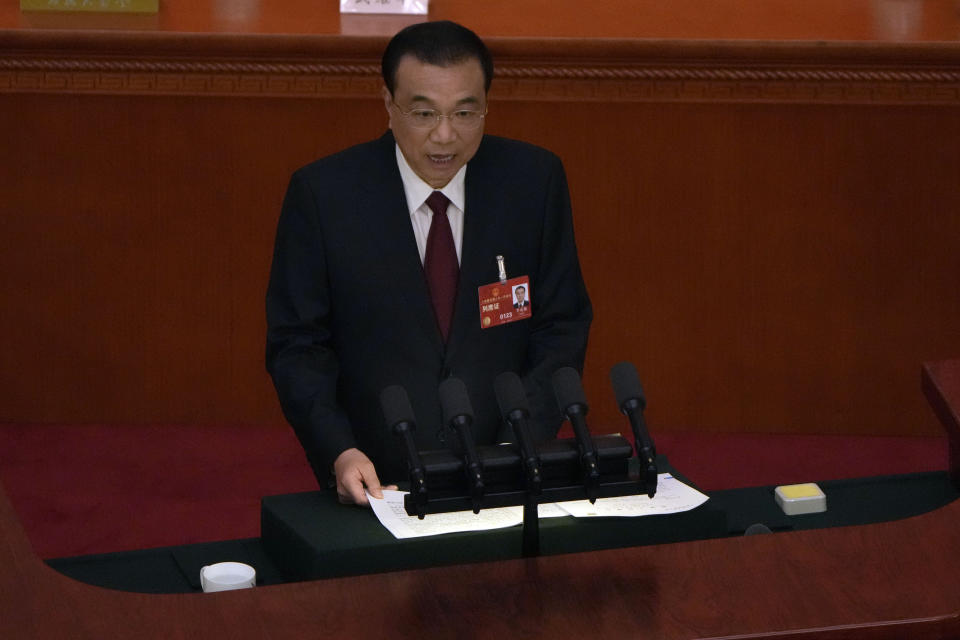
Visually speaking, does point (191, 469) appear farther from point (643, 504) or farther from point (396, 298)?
point (643, 504)

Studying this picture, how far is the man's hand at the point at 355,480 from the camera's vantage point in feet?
7.21

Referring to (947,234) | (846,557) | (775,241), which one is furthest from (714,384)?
(846,557)

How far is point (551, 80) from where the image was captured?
3967 mm

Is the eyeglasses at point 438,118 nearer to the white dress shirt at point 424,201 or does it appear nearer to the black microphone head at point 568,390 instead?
the white dress shirt at point 424,201

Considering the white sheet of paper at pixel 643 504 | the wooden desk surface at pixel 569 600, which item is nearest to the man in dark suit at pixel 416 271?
the white sheet of paper at pixel 643 504

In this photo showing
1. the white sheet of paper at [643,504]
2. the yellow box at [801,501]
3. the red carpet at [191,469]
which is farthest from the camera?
the red carpet at [191,469]

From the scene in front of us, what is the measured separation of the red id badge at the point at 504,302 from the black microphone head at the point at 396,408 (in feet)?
2.87

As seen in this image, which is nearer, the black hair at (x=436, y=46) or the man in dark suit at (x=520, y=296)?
the black hair at (x=436, y=46)

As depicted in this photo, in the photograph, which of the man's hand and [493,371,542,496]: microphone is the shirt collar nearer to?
the man's hand

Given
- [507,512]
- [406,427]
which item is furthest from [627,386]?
[507,512]

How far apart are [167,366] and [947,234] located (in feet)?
7.17

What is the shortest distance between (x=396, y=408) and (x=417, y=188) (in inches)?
37.7

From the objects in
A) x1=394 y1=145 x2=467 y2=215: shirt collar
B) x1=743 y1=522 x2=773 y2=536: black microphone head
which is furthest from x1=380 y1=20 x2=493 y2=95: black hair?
x1=743 y1=522 x2=773 y2=536: black microphone head

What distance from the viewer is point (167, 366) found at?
415 cm
